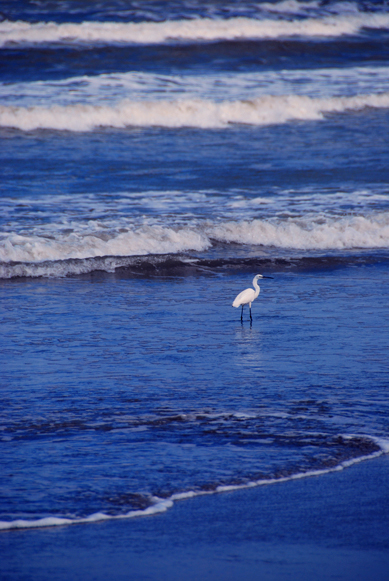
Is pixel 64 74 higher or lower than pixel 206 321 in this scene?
higher

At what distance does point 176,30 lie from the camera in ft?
89.6

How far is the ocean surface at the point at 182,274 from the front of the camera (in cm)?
395

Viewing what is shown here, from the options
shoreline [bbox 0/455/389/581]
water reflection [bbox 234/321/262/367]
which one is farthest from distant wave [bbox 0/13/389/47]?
shoreline [bbox 0/455/389/581]

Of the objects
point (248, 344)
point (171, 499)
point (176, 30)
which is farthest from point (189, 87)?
point (171, 499)

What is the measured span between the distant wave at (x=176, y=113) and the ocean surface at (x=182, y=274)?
0.17 feet

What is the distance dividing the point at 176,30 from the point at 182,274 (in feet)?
67.2

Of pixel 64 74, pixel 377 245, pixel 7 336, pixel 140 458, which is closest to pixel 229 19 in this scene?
pixel 64 74

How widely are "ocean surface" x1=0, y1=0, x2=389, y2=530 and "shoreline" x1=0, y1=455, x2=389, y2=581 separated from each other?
13 centimetres

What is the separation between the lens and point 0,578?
9.25 feet

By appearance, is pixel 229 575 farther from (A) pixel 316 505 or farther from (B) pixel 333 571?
(A) pixel 316 505

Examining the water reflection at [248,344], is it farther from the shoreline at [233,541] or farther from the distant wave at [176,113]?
the distant wave at [176,113]

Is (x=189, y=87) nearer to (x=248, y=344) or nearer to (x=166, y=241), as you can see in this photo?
(x=166, y=241)

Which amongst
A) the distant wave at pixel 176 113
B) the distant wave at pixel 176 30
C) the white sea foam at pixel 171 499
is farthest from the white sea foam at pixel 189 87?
the white sea foam at pixel 171 499

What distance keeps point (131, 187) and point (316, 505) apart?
10548mm
